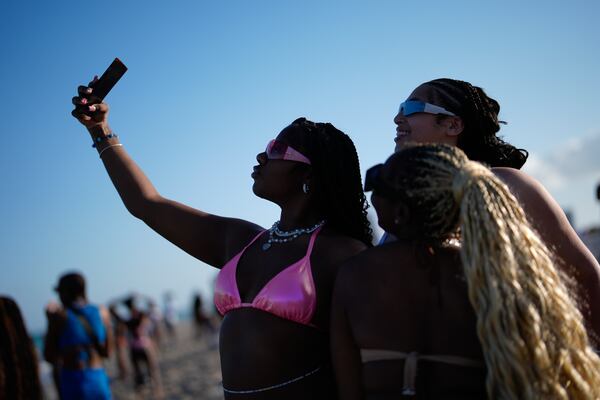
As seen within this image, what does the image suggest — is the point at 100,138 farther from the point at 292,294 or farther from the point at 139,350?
the point at 139,350

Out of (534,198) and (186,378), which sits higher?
(534,198)

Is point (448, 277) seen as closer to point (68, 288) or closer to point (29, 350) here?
point (29, 350)

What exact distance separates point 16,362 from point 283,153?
5.31 feet

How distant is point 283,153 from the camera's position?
312 centimetres

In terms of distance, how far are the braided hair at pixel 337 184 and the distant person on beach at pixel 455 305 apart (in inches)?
29.2

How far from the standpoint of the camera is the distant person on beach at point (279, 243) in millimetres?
2729

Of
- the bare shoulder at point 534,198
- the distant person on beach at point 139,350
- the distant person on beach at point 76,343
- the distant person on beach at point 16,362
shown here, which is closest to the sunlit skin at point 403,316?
the bare shoulder at point 534,198

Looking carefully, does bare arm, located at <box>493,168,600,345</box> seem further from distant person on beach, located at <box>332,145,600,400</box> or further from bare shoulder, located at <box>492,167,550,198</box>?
distant person on beach, located at <box>332,145,600,400</box>

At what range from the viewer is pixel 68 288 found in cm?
687

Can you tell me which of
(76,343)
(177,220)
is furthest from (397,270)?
(76,343)

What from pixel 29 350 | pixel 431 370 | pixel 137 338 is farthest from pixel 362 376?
pixel 137 338

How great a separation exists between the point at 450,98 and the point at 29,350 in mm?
2502

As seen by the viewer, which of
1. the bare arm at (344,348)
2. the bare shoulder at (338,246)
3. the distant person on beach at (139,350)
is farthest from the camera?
the distant person on beach at (139,350)

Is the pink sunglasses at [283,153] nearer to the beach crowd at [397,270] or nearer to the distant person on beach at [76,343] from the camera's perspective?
the beach crowd at [397,270]
